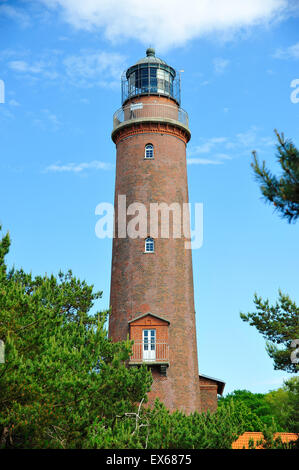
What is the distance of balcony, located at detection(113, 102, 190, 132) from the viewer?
97.6ft

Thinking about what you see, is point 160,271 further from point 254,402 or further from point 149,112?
point 254,402

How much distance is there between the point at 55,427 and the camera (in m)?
17.1

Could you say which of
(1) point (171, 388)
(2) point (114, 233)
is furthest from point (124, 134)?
(1) point (171, 388)

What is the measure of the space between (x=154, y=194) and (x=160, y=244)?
2458mm

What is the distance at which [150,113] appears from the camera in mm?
29797

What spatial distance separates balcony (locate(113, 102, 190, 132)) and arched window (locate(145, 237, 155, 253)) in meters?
6.13

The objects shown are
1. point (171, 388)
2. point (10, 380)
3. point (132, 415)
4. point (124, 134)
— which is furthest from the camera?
point (124, 134)

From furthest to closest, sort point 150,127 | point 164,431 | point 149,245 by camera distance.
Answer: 1. point 150,127
2. point 149,245
3. point 164,431

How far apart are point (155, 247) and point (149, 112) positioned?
6.97 meters

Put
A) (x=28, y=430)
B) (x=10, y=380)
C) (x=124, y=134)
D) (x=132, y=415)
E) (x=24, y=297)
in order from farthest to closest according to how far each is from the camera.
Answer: (x=124, y=134) → (x=132, y=415) → (x=24, y=297) → (x=28, y=430) → (x=10, y=380)

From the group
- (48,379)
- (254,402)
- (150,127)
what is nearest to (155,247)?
(150,127)
